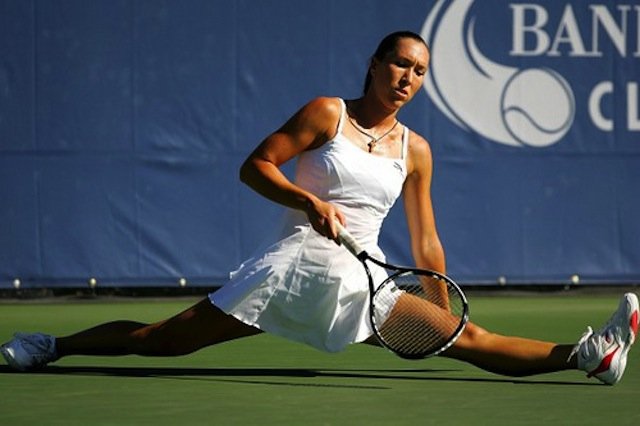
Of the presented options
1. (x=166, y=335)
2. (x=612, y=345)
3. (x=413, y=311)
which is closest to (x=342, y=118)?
(x=413, y=311)

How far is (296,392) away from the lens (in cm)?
517

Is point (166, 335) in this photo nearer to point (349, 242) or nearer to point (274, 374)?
point (274, 374)

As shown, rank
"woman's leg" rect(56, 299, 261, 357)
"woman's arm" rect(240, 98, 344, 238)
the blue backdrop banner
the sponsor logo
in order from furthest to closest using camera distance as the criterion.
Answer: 1. the sponsor logo
2. the blue backdrop banner
3. "woman's leg" rect(56, 299, 261, 357)
4. "woman's arm" rect(240, 98, 344, 238)

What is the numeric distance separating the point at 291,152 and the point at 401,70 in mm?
477

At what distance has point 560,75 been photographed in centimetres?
1027

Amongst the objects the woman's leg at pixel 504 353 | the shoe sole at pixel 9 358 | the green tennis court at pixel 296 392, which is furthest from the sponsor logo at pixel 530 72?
the shoe sole at pixel 9 358

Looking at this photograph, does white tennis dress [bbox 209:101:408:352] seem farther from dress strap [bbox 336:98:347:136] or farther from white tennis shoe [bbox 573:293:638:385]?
white tennis shoe [bbox 573:293:638:385]

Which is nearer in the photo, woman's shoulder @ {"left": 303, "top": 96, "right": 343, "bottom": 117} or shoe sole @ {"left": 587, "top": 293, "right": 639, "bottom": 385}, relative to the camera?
shoe sole @ {"left": 587, "top": 293, "right": 639, "bottom": 385}

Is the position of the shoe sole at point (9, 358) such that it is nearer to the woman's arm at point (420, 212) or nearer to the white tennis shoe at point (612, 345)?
the woman's arm at point (420, 212)

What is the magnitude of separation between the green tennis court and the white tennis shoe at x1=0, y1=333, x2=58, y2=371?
3.0 inches

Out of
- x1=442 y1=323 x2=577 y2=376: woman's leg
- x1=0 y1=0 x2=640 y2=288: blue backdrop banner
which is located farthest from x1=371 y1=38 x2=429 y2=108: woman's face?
x1=0 y1=0 x2=640 y2=288: blue backdrop banner

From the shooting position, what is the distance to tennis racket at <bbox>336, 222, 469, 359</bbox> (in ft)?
16.7

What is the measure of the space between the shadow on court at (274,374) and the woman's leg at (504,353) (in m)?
0.07

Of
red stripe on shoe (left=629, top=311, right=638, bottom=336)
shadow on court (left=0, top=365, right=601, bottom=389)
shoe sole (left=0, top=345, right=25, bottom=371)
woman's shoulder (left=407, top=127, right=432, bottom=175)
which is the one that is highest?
woman's shoulder (left=407, top=127, right=432, bottom=175)
